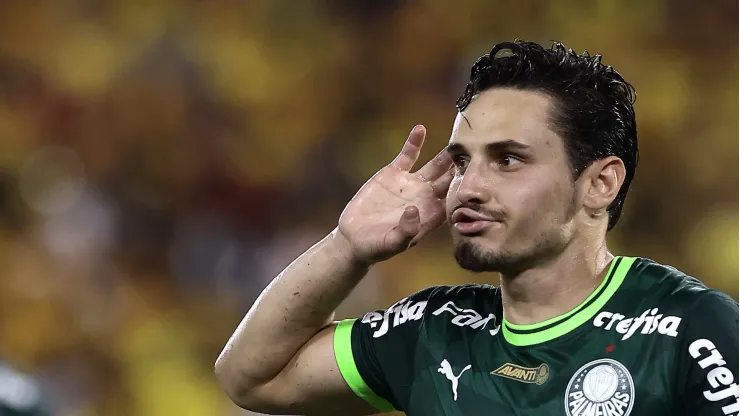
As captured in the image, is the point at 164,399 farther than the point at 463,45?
No

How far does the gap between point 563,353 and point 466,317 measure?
1.23 ft

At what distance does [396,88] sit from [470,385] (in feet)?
11.6

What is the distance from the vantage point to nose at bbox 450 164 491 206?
2.45 metres

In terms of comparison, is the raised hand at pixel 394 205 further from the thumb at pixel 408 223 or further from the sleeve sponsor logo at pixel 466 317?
the sleeve sponsor logo at pixel 466 317

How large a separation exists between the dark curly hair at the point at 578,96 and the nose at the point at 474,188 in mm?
226

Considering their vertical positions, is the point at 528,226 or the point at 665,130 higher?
the point at 665,130

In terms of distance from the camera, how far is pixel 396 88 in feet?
19.1

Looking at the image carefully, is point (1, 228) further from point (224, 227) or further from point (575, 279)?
point (575, 279)

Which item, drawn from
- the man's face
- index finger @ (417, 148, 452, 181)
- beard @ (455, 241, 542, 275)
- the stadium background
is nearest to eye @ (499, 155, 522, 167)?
the man's face

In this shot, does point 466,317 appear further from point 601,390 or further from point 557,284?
point 601,390

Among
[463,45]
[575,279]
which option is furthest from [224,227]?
[575,279]

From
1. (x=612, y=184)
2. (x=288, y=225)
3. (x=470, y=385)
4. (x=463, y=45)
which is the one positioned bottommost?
(x=470, y=385)

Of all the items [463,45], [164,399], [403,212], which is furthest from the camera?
[463,45]

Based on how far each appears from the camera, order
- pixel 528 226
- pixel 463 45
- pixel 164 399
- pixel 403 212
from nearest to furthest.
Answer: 1. pixel 528 226
2. pixel 403 212
3. pixel 164 399
4. pixel 463 45
